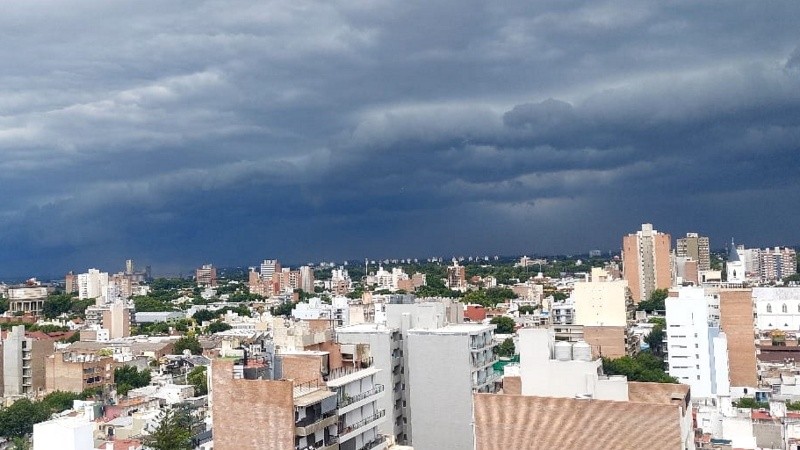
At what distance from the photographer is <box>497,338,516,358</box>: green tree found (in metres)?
54.2

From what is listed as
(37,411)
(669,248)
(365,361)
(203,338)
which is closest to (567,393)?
→ (365,361)

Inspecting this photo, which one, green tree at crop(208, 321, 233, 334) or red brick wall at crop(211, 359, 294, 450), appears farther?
green tree at crop(208, 321, 233, 334)

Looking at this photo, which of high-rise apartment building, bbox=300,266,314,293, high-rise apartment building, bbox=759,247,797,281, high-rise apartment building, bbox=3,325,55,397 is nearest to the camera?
high-rise apartment building, bbox=3,325,55,397

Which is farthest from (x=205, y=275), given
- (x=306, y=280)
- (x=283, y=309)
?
(x=283, y=309)

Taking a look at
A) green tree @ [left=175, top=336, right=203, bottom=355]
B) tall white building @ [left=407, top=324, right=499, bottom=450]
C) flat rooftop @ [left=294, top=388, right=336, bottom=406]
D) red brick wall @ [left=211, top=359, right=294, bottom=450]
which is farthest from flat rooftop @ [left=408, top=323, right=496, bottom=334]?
green tree @ [left=175, top=336, right=203, bottom=355]

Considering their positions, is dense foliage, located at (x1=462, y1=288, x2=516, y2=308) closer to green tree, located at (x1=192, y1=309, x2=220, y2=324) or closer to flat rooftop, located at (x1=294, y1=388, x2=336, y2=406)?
green tree, located at (x1=192, y1=309, x2=220, y2=324)

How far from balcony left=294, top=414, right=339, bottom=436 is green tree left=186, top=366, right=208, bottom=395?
76.2ft

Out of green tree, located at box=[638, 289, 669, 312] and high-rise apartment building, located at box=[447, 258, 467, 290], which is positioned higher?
high-rise apartment building, located at box=[447, 258, 467, 290]

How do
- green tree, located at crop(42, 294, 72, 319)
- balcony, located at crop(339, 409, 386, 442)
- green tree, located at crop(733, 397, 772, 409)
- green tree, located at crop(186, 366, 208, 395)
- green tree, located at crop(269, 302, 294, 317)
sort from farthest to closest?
green tree, located at crop(42, 294, 72, 319) < green tree, located at crop(269, 302, 294, 317) < green tree, located at crop(186, 366, 208, 395) < green tree, located at crop(733, 397, 772, 409) < balcony, located at crop(339, 409, 386, 442)

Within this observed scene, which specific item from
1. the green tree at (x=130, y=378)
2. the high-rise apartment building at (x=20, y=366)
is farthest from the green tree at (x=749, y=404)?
the high-rise apartment building at (x=20, y=366)

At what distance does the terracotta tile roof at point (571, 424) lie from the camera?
17.8 metres

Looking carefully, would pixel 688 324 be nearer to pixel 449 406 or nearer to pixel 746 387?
pixel 746 387

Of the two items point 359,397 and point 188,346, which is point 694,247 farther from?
point 359,397

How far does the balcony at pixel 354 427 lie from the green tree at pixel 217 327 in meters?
60.2
